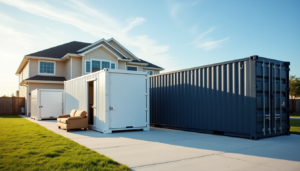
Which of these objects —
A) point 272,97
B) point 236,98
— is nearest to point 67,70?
point 236,98

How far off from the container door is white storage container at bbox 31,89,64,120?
1489 cm

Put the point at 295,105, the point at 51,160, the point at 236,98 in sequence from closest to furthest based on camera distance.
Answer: the point at 51,160, the point at 236,98, the point at 295,105

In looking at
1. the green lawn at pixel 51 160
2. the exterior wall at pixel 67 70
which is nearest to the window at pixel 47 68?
the exterior wall at pixel 67 70

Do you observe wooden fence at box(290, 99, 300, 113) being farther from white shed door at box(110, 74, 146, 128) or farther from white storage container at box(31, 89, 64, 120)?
white storage container at box(31, 89, 64, 120)

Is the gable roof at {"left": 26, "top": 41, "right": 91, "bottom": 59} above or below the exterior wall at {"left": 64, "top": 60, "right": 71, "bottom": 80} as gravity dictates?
above


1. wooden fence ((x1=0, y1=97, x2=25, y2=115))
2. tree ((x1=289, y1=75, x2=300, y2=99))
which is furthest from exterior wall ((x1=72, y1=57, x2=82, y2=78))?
tree ((x1=289, y1=75, x2=300, y2=99))

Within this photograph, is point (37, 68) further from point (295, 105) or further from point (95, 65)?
point (295, 105)

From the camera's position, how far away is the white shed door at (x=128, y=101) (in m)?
10.8

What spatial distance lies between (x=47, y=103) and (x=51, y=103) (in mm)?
288

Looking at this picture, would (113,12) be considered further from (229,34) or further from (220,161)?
(220,161)

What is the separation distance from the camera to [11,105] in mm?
24906

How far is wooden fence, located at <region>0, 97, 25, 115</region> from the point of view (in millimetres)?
24469

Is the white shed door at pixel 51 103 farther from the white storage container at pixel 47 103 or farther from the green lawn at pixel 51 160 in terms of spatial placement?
the green lawn at pixel 51 160

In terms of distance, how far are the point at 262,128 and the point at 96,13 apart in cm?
1071
